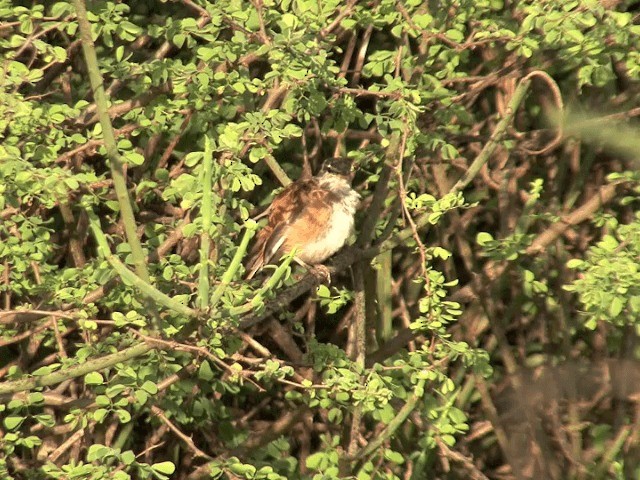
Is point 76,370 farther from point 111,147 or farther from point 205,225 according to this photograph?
point 205,225

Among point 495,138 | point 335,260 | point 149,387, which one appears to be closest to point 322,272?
point 335,260

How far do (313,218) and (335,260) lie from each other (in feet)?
1.28

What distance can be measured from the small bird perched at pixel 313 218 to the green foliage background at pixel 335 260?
0.16 meters

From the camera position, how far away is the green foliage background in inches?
154

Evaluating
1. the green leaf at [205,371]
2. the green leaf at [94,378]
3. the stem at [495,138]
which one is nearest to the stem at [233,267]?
the green leaf at [94,378]

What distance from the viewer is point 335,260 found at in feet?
16.5

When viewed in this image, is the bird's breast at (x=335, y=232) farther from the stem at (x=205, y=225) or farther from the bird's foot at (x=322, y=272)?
the stem at (x=205, y=225)

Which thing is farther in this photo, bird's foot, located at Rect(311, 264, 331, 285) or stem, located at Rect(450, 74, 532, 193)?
bird's foot, located at Rect(311, 264, 331, 285)

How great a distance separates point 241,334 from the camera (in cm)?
463

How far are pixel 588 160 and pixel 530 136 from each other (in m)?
0.48

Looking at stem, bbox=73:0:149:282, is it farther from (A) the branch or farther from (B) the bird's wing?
(B) the bird's wing

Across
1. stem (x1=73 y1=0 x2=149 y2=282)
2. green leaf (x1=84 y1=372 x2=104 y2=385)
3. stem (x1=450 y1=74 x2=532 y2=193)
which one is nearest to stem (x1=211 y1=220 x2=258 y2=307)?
stem (x1=73 y1=0 x2=149 y2=282)

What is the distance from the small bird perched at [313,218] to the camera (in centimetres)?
513

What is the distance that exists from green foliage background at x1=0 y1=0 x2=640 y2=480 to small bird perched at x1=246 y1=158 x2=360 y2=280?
0.16 metres
